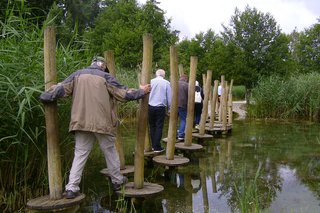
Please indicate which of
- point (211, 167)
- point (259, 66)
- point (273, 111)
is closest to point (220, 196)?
point (211, 167)

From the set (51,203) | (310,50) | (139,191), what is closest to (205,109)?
(139,191)

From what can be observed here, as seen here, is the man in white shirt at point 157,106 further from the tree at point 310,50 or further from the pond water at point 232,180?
the tree at point 310,50

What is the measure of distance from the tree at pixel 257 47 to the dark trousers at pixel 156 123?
63.5ft

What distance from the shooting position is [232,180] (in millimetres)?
6500

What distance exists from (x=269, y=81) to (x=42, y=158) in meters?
14.5

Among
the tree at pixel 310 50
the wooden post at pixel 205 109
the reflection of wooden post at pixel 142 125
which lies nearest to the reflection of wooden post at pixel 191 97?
the wooden post at pixel 205 109

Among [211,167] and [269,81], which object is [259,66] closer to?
[269,81]

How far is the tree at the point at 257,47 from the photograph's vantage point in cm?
2602

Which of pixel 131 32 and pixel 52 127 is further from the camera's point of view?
pixel 131 32

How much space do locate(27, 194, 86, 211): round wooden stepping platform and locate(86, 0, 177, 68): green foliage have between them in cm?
2155

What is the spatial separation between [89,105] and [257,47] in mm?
24413

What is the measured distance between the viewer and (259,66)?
2670 centimetres

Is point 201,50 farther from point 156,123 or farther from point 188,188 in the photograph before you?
point 188,188

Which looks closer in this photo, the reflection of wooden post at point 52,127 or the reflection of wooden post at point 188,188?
the reflection of wooden post at point 52,127
